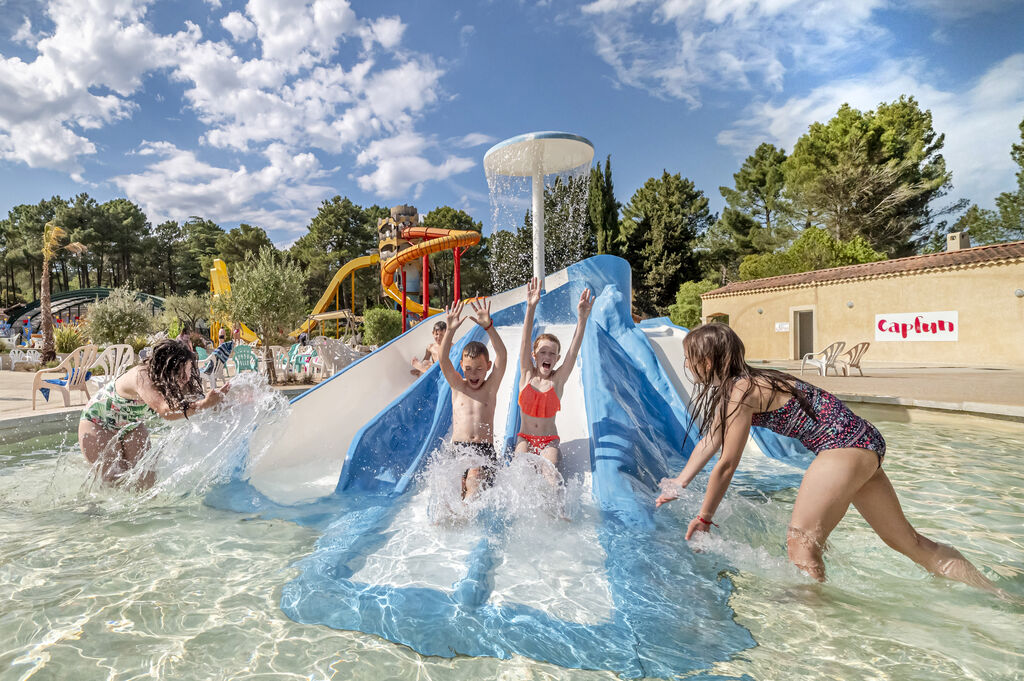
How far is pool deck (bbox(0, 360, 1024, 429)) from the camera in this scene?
7246mm

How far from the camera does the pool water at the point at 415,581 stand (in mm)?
2182

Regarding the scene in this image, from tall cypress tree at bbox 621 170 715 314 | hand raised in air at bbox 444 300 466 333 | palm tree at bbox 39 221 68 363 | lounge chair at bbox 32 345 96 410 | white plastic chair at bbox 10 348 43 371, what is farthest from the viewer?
tall cypress tree at bbox 621 170 715 314

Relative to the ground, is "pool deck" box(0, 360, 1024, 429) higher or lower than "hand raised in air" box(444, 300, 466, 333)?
lower

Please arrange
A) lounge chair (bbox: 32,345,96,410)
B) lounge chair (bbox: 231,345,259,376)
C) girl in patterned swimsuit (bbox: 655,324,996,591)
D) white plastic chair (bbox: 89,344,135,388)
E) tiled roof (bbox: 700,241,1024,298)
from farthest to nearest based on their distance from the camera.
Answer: tiled roof (bbox: 700,241,1024,298)
lounge chair (bbox: 231,345,259,376)
white plastic chair (bbox: 89,344,135,388)
lounge chair (bbox: 32,345,96,410)
girl in patterned swimsuit (bbox: 655,324,996,591)

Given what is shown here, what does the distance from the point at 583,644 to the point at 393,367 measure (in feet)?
14.8

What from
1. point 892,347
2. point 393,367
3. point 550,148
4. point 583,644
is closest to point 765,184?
point 892,347

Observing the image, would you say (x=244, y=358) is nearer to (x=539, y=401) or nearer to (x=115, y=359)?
(x=115, y=359)

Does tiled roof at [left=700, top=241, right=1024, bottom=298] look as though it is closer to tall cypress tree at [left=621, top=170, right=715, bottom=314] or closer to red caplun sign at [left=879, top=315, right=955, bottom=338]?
red caplun sign at [left=879, top=315, right=955, bottom=338]

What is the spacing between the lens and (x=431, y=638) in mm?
2379

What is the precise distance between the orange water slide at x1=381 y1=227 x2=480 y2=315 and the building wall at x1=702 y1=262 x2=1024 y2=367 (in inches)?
470

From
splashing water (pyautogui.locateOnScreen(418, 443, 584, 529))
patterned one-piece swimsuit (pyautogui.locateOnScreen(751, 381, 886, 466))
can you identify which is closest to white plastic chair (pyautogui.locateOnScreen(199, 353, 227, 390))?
splashing water (pyautogui.locateOnScreen(418, 443, 584, 529))

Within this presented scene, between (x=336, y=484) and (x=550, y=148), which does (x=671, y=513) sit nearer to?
(x=336, y=484)

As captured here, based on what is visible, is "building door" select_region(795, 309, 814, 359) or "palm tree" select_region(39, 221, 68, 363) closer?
"palm tree" select_region(39, 221, 68, 363)

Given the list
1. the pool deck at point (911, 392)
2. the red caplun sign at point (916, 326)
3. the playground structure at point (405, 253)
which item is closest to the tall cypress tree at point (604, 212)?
the playground structure at point (405, 253)
